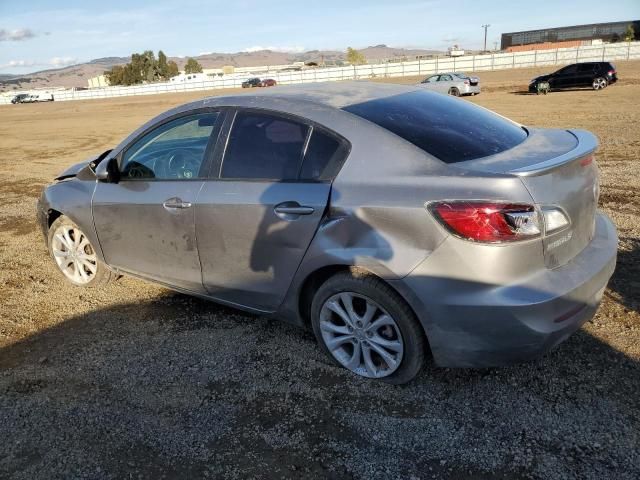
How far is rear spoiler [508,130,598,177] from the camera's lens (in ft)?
8.51

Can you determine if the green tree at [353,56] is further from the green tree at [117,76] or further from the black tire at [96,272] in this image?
the black tire at [96,272]

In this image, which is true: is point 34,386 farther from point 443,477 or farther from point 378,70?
point 378,70

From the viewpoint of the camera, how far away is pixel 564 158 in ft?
9.20

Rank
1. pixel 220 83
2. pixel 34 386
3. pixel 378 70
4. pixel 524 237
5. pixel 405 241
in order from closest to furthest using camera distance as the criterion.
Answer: pixel 524 237, pixel 405 241, pixel 34 386, pixel 378 70, pixel 220 83

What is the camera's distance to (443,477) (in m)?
2.40

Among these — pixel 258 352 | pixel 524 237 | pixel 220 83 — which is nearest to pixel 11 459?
pixel 258 352

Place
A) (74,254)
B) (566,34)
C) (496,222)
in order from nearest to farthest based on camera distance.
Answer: (496,222)
(74,254)
(566,34)

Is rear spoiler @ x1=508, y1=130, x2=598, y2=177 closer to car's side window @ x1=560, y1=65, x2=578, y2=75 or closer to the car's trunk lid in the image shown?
the car's trunk lid

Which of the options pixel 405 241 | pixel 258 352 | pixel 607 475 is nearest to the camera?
pixel 607 475

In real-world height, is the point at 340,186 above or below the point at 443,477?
above

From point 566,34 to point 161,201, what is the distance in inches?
5294

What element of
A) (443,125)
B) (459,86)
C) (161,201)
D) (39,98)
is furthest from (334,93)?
(39,98)

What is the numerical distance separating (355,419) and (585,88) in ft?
88.9

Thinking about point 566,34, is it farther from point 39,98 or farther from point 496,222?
point 496,222
